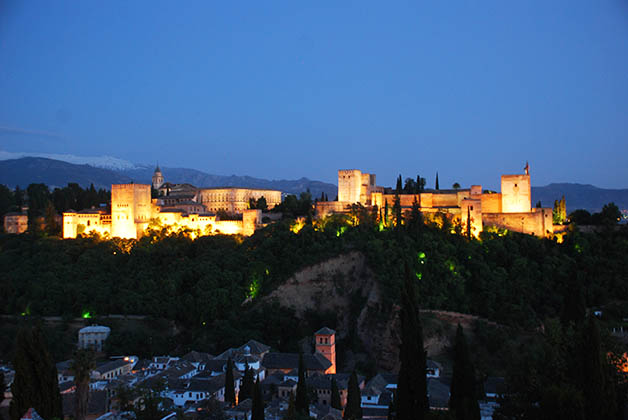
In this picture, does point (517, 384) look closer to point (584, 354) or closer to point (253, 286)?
point (584, 354)

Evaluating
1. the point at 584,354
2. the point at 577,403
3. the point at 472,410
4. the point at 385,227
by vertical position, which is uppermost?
the point at 385,227

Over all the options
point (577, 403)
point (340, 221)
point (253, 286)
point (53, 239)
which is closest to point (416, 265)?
point (340, 221)

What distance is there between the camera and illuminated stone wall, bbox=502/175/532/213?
159ft

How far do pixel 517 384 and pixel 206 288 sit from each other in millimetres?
29739

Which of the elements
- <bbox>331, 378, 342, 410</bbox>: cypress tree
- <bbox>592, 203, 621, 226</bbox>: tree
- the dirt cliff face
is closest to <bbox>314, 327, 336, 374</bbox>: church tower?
the dirt cliff face

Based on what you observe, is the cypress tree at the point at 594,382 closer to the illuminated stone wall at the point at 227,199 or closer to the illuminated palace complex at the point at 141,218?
the illuminated palace complex at the point at 141,218

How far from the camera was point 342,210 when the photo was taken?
51156mm

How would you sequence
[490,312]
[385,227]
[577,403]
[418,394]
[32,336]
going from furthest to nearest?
1. [385,227]
2. [490,312]
3. [32,336]
4. [418,394]
5. [577,403]

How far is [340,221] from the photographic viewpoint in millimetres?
48094

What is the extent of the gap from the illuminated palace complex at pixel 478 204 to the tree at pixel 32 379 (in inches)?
1280

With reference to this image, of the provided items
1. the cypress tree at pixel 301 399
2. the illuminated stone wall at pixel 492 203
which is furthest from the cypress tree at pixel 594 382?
the illuminated stone wall at pixel 492 203

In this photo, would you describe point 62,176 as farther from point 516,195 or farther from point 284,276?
point 516,195

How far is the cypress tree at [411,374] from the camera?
61.6 ft

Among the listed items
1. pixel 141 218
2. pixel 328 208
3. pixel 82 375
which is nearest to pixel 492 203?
pixel 328 208
